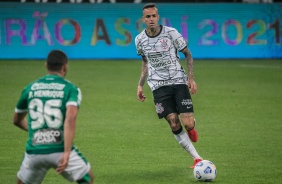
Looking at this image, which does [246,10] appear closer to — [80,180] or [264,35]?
[264,35]

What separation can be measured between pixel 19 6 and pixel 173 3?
5891 mm

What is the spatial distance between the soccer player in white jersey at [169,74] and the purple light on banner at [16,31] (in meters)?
17.8

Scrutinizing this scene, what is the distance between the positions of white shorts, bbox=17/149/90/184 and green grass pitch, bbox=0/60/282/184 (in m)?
2.52

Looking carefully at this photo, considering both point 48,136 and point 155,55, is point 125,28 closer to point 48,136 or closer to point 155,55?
point 155,55

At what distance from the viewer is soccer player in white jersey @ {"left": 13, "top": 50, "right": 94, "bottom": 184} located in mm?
7363

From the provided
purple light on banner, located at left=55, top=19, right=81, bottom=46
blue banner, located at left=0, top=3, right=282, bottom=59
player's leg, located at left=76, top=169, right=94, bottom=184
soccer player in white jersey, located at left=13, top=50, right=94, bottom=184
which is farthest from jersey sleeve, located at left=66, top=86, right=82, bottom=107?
purple light on banner, located at left=55, top=19, right=81, bottom=46

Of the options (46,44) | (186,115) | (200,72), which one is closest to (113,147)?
(186,115)

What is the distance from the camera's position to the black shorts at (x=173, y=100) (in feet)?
35.9

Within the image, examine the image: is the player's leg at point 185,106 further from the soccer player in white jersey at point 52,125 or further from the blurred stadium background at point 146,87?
the soccer player in white jersey at point 52,125

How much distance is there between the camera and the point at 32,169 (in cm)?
748

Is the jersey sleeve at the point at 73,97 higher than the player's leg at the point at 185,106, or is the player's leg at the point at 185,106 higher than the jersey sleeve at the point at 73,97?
the jersey sleeve at the point at 73,97

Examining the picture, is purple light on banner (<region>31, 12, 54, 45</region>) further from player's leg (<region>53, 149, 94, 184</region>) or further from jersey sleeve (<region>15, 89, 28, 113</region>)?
player's leg (<region>53, 149, 94, 184</region>)

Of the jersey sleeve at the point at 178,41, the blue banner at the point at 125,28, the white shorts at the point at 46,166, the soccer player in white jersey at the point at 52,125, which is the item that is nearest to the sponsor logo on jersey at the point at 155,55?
the jersey sleeve at the point at 178,41

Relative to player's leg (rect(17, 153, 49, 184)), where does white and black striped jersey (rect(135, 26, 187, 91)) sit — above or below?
above
